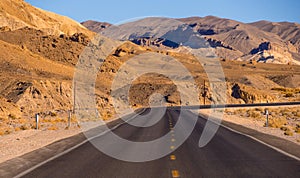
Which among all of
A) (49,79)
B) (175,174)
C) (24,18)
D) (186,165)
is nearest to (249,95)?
(49,79)

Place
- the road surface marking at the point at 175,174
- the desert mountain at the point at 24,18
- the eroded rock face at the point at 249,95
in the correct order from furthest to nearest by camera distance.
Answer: the desert mountain at the point at 24,18
the eroded rock face at the point at 249,95
the road surface marking at the point at 175,174

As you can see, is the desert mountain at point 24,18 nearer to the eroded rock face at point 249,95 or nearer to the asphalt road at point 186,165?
the eroded rock face at point 249,95

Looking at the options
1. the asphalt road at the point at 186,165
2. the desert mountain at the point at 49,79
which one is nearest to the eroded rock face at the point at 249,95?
the desert mountain at the point at 49,79

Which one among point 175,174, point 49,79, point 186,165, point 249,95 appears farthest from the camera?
point 249,95

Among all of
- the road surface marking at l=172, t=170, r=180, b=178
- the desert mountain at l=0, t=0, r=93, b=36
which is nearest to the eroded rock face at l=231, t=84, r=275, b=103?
the desert mountain at l=0, t=0, r=93, b=36

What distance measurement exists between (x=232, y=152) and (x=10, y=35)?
84.8 meters

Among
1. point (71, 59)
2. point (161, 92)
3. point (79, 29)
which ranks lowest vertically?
point (161, 92)

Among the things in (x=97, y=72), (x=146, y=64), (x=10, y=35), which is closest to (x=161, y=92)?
(x=97, y=72)

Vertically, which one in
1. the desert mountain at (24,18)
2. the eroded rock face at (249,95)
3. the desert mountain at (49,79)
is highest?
the desert mountain at (24,18)

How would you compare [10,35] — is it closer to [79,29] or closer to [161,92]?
[161,92]

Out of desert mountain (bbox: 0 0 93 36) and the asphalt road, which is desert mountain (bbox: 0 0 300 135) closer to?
desert mountain (bbox: 0 0 93 36)

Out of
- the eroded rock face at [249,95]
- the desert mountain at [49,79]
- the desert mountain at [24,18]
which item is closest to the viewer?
the desert mountain at [49,79]

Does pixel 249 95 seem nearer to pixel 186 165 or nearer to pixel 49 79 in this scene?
pixel 49 79

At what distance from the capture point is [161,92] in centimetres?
9900
